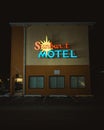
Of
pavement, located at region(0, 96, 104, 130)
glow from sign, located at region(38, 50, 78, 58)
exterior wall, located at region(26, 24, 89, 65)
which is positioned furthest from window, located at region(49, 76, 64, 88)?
pavement, located at region(0, 96, 104, 130)

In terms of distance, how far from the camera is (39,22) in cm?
3850

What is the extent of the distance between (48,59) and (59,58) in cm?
153

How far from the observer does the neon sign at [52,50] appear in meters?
38.2

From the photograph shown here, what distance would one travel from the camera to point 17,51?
127 feet

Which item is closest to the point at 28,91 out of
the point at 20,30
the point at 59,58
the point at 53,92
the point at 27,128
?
the point at 53,92

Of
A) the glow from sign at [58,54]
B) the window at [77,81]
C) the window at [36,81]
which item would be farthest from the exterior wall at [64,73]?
the glow from sign at [58,54]

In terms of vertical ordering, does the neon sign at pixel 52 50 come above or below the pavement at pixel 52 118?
above

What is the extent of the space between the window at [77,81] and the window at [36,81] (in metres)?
4.14

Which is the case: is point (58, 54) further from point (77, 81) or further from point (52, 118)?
point (52, 118)

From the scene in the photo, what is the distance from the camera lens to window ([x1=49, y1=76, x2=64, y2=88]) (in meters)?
38.3

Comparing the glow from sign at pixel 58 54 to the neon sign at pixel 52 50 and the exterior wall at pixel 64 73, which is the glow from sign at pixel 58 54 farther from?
the exterior wall at pixel 64 73

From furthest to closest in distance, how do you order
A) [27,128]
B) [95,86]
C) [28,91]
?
[95,86], [28,91], [27,128]

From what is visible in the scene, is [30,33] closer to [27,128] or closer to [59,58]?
[59,58]

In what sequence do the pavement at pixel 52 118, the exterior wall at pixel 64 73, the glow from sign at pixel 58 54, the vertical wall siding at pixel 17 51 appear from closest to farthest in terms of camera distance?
1. the pavement at pixel 52 118
2. the exterior wall at pixel 64 73
3. the glow from sign at pixel 58 54
4. the vertical wall siding at pixel 17 51
